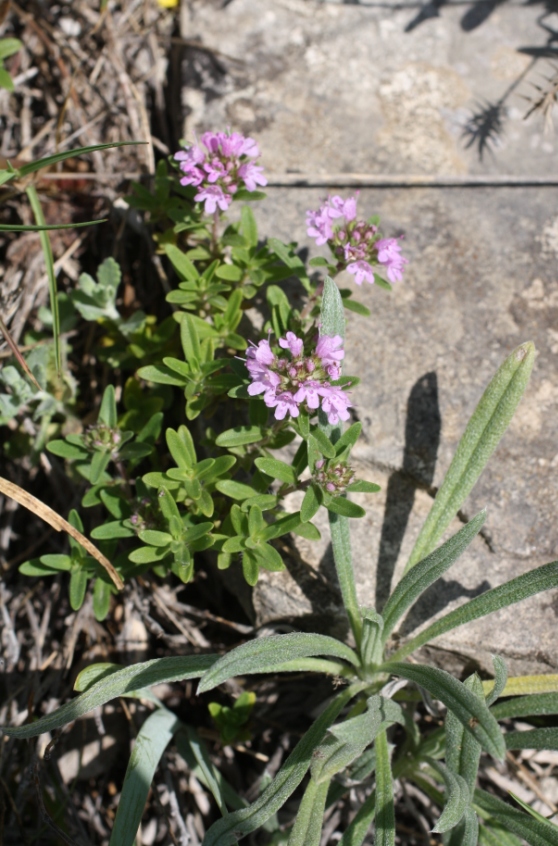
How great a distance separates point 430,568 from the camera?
2348 mm

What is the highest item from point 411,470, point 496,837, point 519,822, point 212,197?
point 212,197

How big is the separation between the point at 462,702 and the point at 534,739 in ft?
1.90

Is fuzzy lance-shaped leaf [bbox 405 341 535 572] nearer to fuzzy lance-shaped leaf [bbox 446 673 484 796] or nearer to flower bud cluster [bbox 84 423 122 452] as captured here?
fuzzy lance-shaped leaf [bbox 446 673 484 796]

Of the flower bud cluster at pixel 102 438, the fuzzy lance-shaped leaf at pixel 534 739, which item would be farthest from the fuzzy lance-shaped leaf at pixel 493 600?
the flower bud cluster at pixel 102 438

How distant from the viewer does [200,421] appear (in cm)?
303

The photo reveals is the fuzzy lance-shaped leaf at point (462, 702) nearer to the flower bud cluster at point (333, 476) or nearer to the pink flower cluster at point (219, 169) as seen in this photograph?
the flower bud cluster at point (333, 476)

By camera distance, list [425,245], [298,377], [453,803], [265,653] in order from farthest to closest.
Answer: [425,245] → [298,377] → [265,653] → [453,803]

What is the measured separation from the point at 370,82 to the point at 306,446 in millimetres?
2111

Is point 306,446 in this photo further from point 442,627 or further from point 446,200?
point 446,200

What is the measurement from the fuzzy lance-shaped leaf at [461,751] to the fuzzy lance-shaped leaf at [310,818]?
434 mm

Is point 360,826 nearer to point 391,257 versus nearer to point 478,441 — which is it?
point 478,441

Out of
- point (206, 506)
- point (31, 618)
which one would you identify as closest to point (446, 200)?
point (206, 506)

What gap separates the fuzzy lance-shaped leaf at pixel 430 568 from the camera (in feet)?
7.59

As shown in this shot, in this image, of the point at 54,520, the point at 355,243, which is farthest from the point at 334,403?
the point at 54,520
